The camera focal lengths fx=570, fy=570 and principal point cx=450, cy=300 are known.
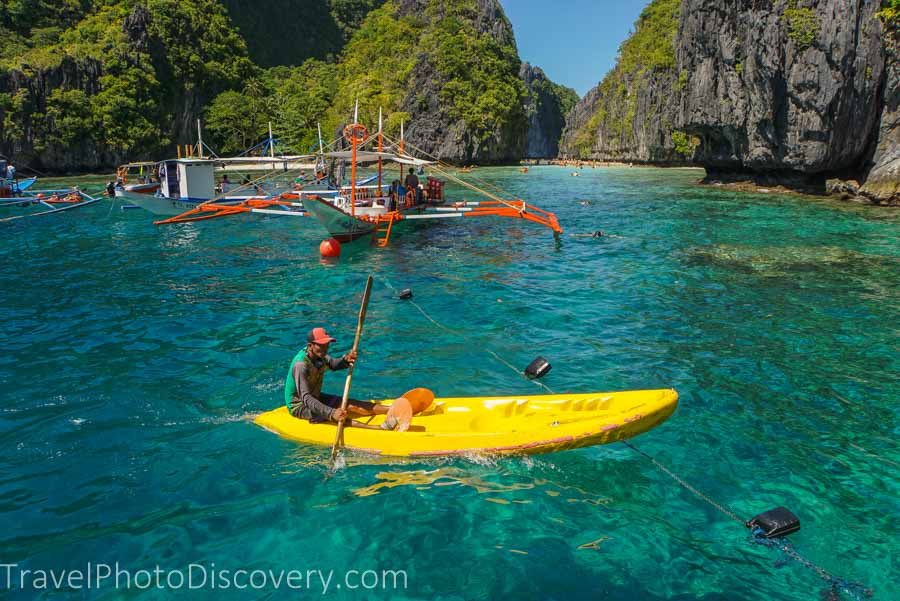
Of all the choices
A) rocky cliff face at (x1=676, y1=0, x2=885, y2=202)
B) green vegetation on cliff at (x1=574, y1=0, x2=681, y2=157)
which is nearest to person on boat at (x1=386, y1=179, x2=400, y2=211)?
rocky cliff face at (x1=676, y1=0, x2=885, y2=202)

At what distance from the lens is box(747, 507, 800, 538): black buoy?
19.1ft

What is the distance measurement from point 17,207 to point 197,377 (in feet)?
109

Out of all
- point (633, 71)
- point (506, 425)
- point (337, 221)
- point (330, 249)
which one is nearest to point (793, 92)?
point (337, 221)

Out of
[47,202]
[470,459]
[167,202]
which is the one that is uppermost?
[167,202]

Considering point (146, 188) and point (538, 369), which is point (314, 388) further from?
point (146, 188)

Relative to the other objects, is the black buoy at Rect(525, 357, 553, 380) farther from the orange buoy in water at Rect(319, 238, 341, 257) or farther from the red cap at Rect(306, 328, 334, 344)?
the orange buoy in water at Rect(319, 238, 341, 257)

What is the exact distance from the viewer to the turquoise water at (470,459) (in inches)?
233

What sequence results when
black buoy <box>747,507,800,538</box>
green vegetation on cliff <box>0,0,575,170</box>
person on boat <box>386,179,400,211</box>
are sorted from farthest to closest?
green vegetation on cliff <box>0,0,575,170</box> < person on boat <box>386,179,400,211</box> < black buoy <box>747,507,800,538</box>

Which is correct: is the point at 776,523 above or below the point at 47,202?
below

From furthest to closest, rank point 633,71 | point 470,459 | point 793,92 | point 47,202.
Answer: point 633,71, point 793,92, point 47,202, point 470,459

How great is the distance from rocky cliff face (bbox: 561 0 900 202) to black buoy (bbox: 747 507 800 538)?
108ft

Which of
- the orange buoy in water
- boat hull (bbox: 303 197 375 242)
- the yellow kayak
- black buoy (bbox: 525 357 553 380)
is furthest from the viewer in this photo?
the orange buoy in water

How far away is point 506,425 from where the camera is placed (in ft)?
24.5

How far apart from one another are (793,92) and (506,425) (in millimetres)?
35935
